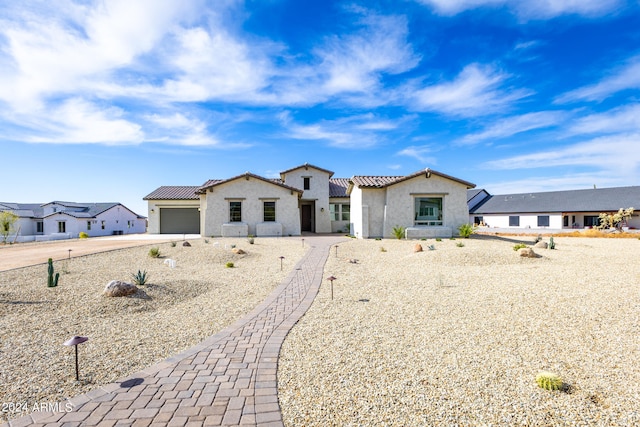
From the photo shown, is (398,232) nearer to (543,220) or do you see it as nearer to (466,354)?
(466,354)

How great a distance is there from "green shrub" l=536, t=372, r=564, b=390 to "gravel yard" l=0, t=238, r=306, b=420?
4.84 meters

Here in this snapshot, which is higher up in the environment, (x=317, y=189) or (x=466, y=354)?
(x=317, y=189)

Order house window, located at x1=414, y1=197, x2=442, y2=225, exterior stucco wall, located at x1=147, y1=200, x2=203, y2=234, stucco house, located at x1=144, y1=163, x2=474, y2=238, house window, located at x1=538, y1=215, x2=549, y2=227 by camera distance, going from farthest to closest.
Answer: house window, located at x1=538, y1=215, x2=549, y2=227
exterior stucco wall, located at x1=147, y1=200, x2=203, y2=234
house window, located at x1=414, y1=197, x2=442, y2=225
stucco house, located at x1=144, y1=163, x2=474, y2=238

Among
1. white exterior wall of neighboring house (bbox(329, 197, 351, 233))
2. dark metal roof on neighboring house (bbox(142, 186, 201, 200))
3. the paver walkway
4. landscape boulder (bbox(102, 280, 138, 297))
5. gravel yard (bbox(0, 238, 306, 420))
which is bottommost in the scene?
the paver walkway

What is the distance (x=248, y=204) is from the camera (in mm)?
23641

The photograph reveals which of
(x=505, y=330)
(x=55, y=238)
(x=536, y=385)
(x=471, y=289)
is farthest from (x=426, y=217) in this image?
(x=55, y=238)

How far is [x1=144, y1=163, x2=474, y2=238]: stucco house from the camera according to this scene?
20984mm

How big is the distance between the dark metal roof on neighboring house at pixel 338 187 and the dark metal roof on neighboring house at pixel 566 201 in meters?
21.9

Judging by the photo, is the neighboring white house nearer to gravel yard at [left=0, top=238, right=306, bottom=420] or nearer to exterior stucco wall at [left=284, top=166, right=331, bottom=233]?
exterior stucco wall at [left=284, top=166, right=331, bottom=233]

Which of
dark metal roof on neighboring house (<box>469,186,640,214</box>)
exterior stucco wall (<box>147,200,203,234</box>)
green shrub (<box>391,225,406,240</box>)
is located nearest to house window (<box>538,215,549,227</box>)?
dark metal roof on neighboring house (<box>469,186,640,214</box>)

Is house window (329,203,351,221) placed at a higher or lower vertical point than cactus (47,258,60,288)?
higher

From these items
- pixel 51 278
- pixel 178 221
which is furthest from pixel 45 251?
pixel 178 221

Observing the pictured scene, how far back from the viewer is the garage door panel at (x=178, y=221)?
28969 mm

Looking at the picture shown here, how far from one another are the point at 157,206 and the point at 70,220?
13.2 metres
